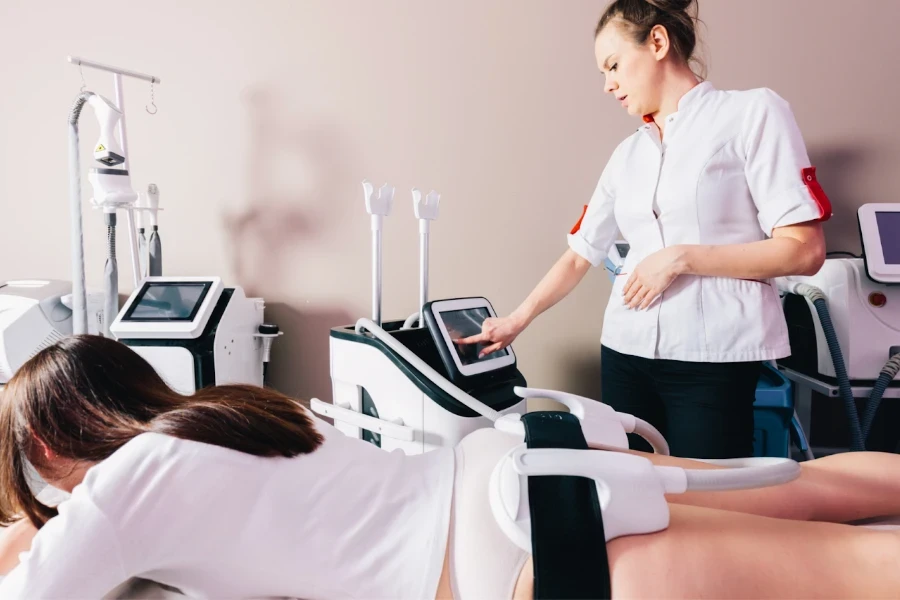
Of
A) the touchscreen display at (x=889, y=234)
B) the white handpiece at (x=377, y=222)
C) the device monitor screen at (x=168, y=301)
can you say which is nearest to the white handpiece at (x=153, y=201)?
the device monitor screen at (x=168, y=301)

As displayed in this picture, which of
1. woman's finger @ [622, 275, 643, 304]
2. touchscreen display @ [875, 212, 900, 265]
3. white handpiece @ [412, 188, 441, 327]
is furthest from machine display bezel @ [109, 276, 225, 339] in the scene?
touchscreen display @ [875, 212, 900, 265]

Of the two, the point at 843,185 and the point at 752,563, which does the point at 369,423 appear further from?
the point at 843,185

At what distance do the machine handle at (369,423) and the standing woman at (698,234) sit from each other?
47cm

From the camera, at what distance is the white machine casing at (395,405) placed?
4.06 feet

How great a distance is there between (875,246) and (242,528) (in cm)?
159

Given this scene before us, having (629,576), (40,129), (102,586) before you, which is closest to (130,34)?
(40,129)

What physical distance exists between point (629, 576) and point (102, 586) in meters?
0.58

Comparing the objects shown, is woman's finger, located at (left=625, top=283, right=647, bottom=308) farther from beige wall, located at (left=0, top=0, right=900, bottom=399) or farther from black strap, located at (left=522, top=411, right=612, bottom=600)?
beige wall, located at (left=0, top=0, right=900, bottom=399)

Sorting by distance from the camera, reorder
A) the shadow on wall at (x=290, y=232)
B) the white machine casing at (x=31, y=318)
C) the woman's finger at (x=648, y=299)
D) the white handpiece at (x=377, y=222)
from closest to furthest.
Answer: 1. the woman's finger at (x=648, y=299)
2. the white handpiece at (x=377, y=222)
3. the white machine casing at (x=31, y=318)
4. the shadow on wall at (x=290, y=232)

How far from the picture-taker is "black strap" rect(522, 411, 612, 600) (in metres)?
0.61

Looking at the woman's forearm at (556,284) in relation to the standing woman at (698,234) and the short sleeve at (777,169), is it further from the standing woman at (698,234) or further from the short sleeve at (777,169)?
the short sleeve at (777,169)

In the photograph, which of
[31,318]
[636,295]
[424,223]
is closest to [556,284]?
[636,295]

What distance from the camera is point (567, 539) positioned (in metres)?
0.64

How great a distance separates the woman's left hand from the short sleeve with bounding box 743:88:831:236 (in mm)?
181
